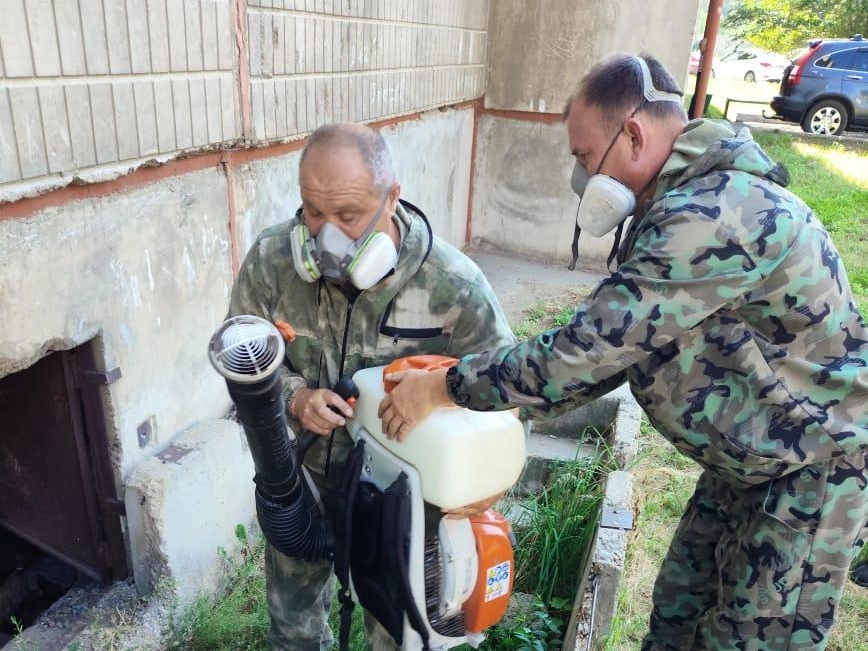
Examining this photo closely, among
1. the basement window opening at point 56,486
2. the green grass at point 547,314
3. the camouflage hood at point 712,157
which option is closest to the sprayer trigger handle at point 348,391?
the camouflage hood at point 712,157

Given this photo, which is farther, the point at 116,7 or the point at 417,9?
the point at 417,9

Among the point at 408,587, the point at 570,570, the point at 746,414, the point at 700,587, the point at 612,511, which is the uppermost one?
the point at 746,414

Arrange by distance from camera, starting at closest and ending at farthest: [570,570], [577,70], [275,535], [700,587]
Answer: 1. [275,535]
2. [700,587]
3. [570,570]
4. [577,70]

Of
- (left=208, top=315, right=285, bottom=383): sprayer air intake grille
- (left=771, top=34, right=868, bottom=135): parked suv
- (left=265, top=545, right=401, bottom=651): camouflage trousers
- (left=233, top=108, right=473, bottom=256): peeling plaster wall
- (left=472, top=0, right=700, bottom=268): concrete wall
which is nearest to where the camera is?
(left=208, top=315, right=285, bottom=383): sprayer air intake grille

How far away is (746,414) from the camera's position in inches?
64.5

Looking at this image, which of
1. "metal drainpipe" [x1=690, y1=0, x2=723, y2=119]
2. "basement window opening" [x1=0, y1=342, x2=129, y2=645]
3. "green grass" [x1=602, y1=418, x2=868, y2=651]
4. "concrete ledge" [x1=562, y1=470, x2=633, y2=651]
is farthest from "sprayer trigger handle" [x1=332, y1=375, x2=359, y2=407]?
"metal drainpipe" [x1=690, y1=0, x2=723, y2=119]

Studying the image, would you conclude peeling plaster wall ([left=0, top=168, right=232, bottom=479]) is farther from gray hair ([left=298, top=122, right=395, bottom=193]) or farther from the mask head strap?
the mask head strap

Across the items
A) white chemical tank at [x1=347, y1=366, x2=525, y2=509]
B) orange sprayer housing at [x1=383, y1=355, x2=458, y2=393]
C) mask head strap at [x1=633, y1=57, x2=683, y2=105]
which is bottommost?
white chemical tank at [x1=347, y1=366, x2=525, y2=509]

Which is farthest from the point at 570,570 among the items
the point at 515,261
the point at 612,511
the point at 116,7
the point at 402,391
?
the point at 515,261

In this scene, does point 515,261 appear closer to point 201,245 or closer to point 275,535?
point 201,245

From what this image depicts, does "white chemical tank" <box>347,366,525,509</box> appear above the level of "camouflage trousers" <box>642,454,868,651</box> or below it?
above

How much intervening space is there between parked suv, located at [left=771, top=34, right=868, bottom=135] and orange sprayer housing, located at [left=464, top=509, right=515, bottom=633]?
14187mm

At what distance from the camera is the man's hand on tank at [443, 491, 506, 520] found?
1698 mm

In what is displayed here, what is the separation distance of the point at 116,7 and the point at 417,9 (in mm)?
2875
